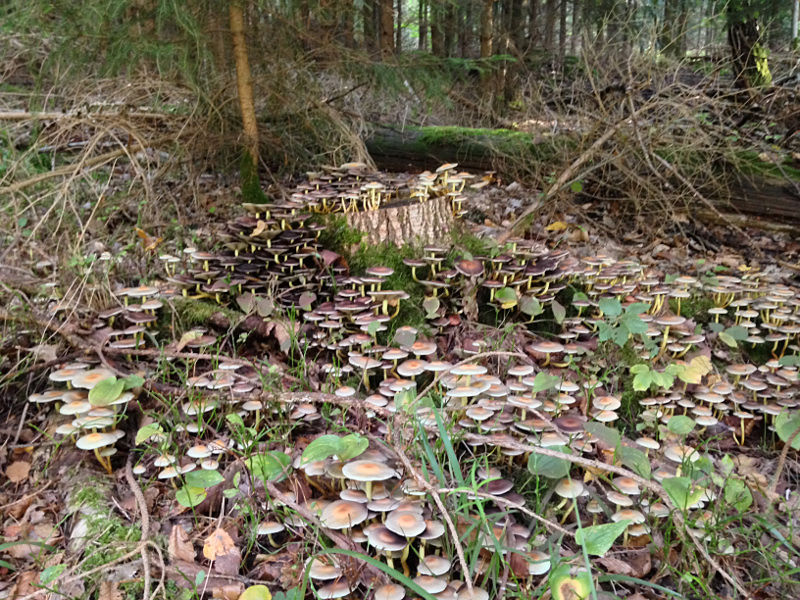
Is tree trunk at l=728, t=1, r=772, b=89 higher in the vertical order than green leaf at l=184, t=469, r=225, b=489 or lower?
higher

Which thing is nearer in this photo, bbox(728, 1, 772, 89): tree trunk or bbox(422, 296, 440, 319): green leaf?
bbox(422, 296, 440, 319): green leaf

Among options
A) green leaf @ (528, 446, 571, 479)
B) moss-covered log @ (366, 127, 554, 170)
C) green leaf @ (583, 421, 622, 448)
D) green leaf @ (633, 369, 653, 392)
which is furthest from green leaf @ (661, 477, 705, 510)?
moss-covered log @ (366, 127, 554, 170)

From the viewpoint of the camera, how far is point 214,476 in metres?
2.74

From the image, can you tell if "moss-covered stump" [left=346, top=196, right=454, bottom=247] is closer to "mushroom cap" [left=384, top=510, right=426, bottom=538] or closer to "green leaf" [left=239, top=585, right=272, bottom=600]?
"mushroom cap" [left=384, top=510, right=426, bottom=538]

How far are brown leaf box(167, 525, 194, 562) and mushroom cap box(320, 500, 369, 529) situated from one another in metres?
0.77

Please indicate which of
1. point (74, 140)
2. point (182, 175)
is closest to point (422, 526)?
point (182, 175)

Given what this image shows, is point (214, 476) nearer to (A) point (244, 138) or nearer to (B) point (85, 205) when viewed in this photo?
(A) point (244, 138)

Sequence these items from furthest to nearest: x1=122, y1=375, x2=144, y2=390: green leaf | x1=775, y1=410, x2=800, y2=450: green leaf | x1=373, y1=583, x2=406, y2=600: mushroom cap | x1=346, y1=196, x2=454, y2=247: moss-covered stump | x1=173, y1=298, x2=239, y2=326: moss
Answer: x1=346, y1=196, x2=454, y2=247: moss-covered stump → x1=173, y1=298, x2=239, y2=326: moss → x1=775, y1=410, x2=800, y2=450: green leaf → x1=122, y1=375, x2=144, y2=390: green leaf → x1=373, y1=583, x2=406, y2=600: mushroom cap

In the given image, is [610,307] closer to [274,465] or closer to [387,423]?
[387,423]

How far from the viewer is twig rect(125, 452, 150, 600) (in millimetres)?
2334

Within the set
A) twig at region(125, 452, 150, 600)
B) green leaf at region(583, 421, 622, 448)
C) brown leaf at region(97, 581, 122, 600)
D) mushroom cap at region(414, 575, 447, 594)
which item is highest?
green leaf at region(583, 421, 622, 448)

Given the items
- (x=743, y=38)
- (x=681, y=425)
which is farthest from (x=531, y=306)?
(x=743, y=38)

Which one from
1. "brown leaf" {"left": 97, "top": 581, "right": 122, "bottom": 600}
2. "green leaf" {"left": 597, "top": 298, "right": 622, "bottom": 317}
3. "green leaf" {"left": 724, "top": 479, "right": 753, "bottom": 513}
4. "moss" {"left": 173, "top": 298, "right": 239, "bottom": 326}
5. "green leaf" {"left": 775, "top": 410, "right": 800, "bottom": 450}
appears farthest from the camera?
"moss" {"left": 173, "top": 298, "right": 239, "bottom": 326}

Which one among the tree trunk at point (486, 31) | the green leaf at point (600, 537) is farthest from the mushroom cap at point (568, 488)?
A: the tree trunk at point (486, 31)
